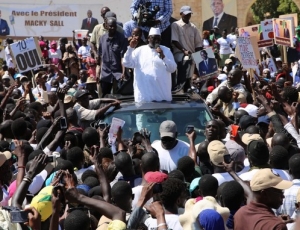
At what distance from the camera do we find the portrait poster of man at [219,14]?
117ft

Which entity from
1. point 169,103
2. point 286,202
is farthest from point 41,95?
point 286,202

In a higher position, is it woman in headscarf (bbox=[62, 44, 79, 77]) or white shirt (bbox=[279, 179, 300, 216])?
white shirt (bbox=[279, 179, 300, 216])

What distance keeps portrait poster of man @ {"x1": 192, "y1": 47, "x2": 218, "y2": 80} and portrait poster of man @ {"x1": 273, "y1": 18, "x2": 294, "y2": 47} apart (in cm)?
520

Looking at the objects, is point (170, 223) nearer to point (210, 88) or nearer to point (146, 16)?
point (146, 16)

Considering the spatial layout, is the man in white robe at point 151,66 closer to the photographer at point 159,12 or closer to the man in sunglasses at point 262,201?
the photographer at point 159,12

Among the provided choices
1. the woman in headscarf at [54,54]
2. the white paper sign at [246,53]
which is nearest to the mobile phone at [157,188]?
the white paper sign at [246,53]

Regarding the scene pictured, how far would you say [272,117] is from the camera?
10117 mm

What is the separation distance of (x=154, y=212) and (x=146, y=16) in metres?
8.30

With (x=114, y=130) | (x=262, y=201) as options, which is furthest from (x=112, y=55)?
(x=262, y=201)

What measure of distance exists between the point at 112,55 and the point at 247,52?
224 centimetres

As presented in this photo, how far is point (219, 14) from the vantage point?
36.1 meters

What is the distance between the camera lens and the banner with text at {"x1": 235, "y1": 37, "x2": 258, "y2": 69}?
15.4 m

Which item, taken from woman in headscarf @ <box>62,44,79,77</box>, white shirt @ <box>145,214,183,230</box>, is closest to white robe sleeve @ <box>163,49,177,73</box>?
white shirt @ <box>145,214,183,230</box>

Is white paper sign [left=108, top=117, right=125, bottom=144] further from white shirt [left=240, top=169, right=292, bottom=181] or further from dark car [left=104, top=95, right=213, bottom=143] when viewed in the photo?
white shirt [left=240, top=169, right=292, bottom=181]
